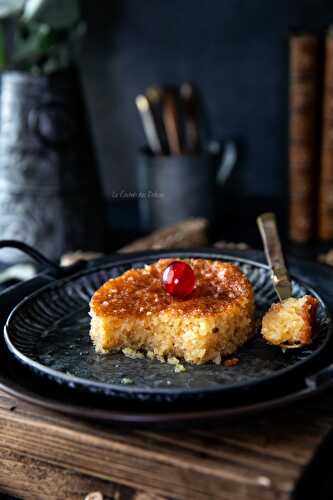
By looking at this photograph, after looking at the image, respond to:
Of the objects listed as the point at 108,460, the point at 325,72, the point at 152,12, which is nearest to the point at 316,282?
the point at 108,460

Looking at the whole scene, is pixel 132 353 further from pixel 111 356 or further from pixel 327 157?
pixel 327 157

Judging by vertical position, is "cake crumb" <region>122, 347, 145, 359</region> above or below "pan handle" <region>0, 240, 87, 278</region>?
below

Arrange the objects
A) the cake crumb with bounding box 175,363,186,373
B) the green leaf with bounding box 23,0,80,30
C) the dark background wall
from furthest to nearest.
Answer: the dark background wall → the green leaf with bounding box 23,0,80,30 → the cake crumb with bounding box 175,363,186,373

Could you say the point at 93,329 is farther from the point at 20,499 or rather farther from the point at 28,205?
the point at 28,205

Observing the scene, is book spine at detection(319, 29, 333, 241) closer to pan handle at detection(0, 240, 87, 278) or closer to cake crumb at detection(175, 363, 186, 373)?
pan handle at detection(0, 240, 87, 278)

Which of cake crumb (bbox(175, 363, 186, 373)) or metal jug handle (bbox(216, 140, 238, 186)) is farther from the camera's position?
metal jug handle (bbox(216, 140, 238, 186))

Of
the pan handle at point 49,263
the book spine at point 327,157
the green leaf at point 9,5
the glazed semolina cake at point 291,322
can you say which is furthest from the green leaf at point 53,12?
the glazed semolina cake at point 291,322

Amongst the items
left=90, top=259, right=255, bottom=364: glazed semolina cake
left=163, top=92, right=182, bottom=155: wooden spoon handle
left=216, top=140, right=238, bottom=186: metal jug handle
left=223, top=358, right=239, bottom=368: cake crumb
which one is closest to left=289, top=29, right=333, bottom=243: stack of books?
left=216, top=140, right=238, bottom=186: metal jug handle
